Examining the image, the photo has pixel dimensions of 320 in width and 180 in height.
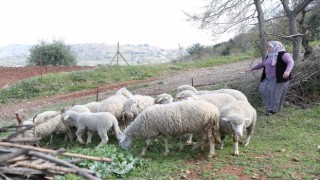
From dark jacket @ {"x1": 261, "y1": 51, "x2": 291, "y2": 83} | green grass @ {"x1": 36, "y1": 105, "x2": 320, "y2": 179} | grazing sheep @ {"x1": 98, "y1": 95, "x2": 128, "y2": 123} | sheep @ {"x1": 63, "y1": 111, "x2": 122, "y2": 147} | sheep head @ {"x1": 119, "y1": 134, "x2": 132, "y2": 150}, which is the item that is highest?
dark jacket @ {"x1": 261, "y1": 51, "x2": 291, "y2": 83}

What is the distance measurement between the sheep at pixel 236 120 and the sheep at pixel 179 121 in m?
0.18

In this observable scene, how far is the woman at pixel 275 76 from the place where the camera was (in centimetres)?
947

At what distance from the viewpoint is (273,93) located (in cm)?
980

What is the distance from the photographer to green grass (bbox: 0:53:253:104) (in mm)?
17266

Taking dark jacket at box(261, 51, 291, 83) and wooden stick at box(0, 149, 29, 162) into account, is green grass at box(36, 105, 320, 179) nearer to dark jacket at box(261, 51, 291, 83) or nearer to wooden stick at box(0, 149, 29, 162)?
dark jacket at box(261, 51, 291, 83)

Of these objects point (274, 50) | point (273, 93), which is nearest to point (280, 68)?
point (274, 50)

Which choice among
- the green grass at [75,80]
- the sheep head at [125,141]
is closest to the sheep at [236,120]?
the sheep head at [125,141]

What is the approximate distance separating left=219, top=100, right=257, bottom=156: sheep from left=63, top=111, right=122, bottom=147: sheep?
221cm

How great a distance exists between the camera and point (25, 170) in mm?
2322

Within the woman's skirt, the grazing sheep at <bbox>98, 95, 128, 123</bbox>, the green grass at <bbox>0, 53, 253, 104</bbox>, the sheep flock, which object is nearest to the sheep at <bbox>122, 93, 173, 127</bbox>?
the sheep flock

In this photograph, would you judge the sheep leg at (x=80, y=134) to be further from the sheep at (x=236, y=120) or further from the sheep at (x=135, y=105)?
the sheep at (x=236, y=120)

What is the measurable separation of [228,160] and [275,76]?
3.63 meters

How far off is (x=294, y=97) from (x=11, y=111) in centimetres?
975

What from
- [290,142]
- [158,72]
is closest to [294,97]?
[290,142]
